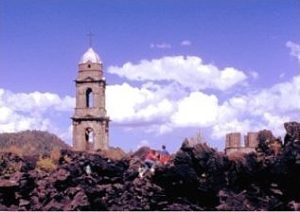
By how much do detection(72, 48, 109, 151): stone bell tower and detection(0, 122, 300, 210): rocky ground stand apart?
15429 millimetres

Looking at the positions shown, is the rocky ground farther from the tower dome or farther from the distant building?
the tower dome

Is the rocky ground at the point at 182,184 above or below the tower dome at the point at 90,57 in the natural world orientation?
below

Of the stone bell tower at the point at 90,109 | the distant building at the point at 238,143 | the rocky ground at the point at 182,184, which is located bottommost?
the rocky ground at the point at 182,184

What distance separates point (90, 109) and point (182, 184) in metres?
17.5

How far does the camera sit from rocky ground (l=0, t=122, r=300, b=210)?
828 inches

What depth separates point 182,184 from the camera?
21.9 metres

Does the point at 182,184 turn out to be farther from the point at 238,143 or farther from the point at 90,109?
the point at 90,109

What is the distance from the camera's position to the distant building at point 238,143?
24.2 m

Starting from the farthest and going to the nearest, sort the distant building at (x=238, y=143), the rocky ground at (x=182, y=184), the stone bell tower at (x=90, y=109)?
the stone bell tower at (x=90, y=109) → the distant building at (x=238, y=143) → the rocky ground at (x=182, y=184)

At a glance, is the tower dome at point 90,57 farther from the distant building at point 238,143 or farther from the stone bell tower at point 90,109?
the distant building at point 238,143

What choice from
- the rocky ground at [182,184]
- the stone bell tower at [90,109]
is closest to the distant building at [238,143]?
the rocky ground at [182,184]

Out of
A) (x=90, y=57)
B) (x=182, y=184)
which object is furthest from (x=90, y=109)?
(x=182, y=184)

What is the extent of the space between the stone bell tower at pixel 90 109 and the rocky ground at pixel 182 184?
50.6 ft

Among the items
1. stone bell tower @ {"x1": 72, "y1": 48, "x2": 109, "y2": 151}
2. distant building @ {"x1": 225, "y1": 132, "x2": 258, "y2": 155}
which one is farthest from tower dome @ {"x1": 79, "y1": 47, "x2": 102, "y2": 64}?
distant building @ {"x1": 225, "y1": 132, "x2": 258, "y2": 155}
